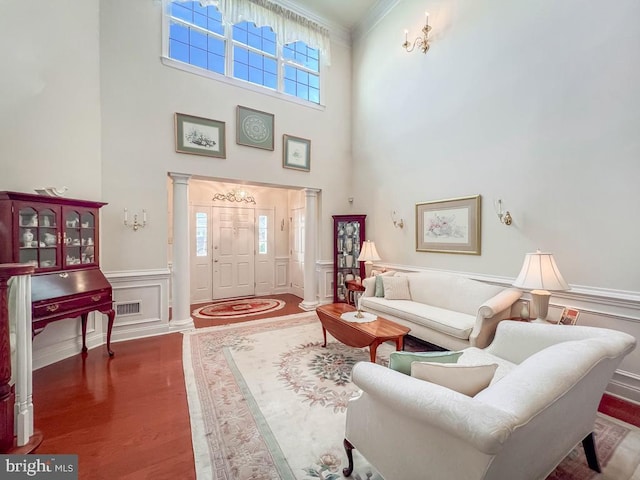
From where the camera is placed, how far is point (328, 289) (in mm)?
5293

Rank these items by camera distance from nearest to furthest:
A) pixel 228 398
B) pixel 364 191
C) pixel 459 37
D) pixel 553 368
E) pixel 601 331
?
pixel 553 368 → pixel 601 331 → pixel 228 398 → pixel 459 37 → pixel 364 191

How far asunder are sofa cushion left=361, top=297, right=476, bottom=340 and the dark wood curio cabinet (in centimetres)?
135

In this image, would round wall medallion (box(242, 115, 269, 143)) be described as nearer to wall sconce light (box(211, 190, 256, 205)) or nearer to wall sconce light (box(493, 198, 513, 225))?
wall sconce light (box(211, 190, 256, 205))

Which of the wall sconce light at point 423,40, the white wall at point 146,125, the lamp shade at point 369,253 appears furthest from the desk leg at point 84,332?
the wall sconce light at point 423,40

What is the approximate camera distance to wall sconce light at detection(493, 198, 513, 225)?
9.89 feet

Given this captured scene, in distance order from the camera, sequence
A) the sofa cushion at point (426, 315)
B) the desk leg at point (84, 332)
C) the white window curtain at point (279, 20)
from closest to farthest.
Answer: the sofa cushion at point (426, 315) < the desk leg at point (84, 332) < the white window curtain at point (279, 20)

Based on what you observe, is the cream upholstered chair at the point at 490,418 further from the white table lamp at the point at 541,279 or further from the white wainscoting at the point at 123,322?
the white wainscoting at the point at 123,322

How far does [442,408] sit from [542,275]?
2062mm

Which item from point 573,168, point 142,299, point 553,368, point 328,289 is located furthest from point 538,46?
point 142,299

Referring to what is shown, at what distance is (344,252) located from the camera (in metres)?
5.27

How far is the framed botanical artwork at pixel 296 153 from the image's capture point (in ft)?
15.5

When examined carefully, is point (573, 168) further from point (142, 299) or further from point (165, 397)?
point (142, 299)

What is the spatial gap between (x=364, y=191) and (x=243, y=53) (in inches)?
121

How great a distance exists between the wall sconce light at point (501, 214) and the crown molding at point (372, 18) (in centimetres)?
367
